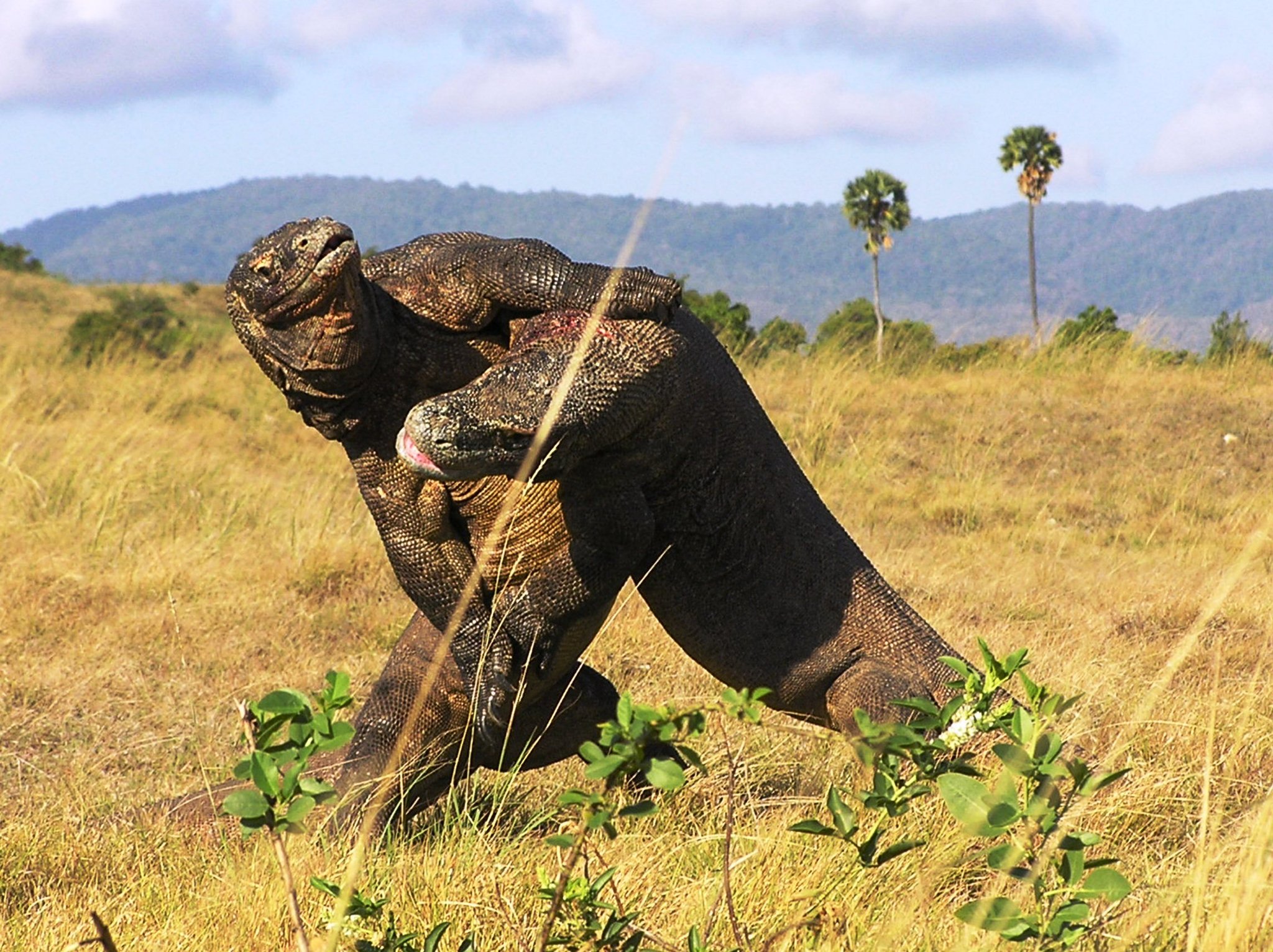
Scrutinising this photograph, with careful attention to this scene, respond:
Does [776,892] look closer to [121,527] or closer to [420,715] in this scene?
[420,715]

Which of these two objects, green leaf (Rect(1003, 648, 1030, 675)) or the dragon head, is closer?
green leaf (Rect(1003, 648, 1030, 675))

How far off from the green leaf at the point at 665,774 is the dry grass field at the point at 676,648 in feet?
1.83

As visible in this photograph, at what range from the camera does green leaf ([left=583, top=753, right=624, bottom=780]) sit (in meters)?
1.98

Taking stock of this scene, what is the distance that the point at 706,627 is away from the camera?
11.9ft

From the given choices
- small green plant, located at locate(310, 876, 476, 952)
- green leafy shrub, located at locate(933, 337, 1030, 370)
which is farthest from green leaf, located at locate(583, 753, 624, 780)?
green leafy shrub, located at locate(933, 337, 1030, 370)

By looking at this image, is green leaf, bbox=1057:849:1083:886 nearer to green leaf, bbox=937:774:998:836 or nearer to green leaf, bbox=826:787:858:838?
green leaf, bbox=937:774:998:836

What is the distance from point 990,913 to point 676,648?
12.9ft

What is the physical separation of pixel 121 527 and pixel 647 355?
5842mm

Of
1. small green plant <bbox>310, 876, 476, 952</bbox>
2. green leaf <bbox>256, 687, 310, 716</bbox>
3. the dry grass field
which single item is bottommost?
the dry grass field

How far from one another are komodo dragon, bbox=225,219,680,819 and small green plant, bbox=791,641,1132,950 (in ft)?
3.23

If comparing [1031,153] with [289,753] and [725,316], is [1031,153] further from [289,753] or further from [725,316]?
[289,753]

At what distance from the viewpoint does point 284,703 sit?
203 cm

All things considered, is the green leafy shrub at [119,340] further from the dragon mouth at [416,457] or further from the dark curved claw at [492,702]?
the dragon mouth at [416,457]

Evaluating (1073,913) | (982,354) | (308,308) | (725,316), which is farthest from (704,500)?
(725,316)
